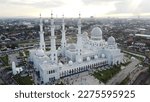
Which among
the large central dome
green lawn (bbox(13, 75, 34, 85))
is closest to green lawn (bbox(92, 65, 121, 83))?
the large central dome

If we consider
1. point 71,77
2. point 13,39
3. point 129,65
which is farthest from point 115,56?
point 13,39

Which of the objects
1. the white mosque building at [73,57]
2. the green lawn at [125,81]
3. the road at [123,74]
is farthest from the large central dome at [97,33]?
the green lawn at [125,81]

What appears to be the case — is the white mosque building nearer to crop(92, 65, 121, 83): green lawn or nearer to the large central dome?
the large central dome

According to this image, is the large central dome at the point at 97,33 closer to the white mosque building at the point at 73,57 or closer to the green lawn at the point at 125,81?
the white mosque building at the point at 73,57

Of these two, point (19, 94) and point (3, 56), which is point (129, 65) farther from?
point (3, 56)

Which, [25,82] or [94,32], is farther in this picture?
[94,32]

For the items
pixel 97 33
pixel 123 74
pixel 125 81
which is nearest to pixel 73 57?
pixel 97 33

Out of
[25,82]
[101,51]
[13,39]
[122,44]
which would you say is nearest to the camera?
[25,82]
